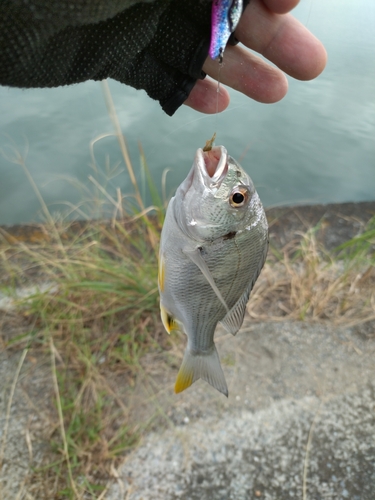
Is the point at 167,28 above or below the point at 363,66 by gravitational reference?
above

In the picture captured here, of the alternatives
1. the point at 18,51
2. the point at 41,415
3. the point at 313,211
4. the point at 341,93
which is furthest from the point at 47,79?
the point at 341,93

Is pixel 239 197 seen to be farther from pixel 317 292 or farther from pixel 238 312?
pixel 317 292

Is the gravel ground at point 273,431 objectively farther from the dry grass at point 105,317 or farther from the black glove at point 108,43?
the black glove at point 108,43

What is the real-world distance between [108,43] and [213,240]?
32.5 inches

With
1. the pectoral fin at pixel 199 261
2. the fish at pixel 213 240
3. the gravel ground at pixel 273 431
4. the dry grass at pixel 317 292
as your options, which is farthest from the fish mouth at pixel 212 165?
the dry grass at pixel 317 292

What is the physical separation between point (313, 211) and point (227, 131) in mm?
1686

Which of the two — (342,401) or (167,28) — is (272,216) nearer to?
(342,401)

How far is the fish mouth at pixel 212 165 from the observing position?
44.9 inches

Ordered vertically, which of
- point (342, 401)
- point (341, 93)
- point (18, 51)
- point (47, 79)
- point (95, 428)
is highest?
point (18, 51)

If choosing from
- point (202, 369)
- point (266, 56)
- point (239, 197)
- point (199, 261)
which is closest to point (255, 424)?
point (202, 369)

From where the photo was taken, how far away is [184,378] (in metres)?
1.40

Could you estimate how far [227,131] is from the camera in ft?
15.2

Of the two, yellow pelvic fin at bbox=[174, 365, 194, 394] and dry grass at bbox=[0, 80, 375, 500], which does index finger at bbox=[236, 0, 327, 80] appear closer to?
dry grass at bbox=[0, 80, 375, 500]

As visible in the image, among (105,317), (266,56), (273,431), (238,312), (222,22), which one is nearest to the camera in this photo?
(222,22)
